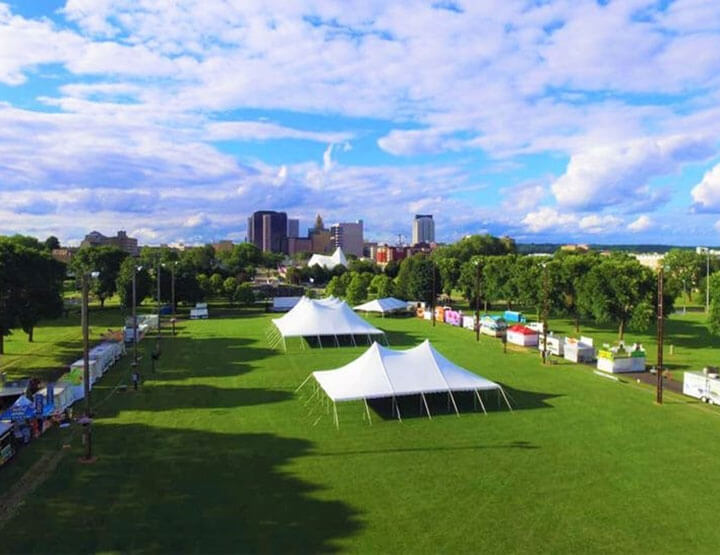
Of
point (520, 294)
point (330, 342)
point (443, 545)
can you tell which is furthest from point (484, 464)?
point (520, 294)

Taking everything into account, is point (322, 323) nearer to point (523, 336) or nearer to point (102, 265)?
point (523, 336)

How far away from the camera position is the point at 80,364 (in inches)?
1009

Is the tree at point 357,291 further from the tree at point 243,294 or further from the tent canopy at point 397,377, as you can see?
the tent canopy at point 397,377

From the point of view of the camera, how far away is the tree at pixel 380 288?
68.4m

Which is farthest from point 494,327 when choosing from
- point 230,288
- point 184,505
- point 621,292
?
point 230,288

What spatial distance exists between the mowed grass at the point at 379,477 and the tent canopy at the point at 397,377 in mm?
1049

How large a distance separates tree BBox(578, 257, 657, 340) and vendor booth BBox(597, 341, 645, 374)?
771 centimetres

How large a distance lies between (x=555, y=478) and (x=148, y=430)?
43.5 feet

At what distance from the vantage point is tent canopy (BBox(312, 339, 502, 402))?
67.5 feet

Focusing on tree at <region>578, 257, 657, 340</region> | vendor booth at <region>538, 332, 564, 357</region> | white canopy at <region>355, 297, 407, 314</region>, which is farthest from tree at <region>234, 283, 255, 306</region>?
vendor booth at <region>538, 332, 564, 357</region>

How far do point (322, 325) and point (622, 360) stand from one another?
730 inches

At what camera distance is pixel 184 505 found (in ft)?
43.9

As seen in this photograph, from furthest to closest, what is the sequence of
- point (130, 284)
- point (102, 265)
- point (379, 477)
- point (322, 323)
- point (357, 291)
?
1. point (357, 291)
2. point (102, 265)
3. point (130, 284)
4. point (322, 323)
5. point (379, 477)

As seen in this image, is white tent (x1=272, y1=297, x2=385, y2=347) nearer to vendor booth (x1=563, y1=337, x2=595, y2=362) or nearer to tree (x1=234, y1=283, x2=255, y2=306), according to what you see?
vendor booth (x1=563, y1=337, x2=595, y2=362)
